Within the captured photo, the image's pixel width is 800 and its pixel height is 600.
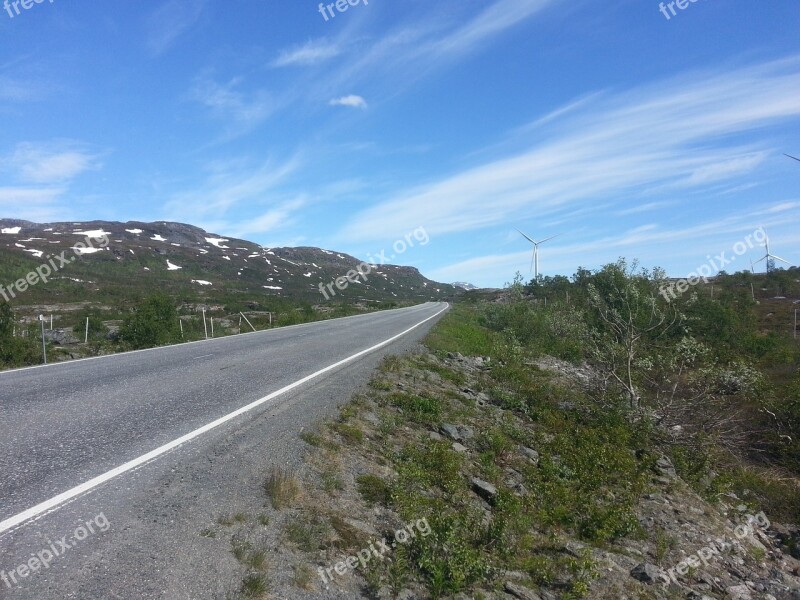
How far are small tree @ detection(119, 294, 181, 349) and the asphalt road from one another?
448 inches

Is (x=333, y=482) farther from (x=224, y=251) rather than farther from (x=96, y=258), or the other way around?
(x=224, y=251)

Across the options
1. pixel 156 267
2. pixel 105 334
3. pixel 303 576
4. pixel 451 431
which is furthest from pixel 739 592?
pixel 156 267

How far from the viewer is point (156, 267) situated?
95625 millimetres

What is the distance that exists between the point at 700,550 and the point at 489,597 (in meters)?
4.33

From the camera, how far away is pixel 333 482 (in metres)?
5.41

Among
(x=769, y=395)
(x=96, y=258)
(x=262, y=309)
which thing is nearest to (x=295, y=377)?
(x=769, y=395)

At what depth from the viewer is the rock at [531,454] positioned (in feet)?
28.1

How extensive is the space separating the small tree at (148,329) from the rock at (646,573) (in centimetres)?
2015

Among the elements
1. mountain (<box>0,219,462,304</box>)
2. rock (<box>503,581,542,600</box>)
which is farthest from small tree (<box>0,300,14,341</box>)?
mountain (<box>0,219,462,304</box>)

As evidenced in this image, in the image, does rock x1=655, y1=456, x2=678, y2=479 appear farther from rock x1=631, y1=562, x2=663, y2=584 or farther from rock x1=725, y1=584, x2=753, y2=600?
rock x1=631, y1=562, x2=663, y2=584

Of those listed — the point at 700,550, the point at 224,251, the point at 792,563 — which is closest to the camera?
the point at 700,550

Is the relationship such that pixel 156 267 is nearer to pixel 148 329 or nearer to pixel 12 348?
pixel 148 329

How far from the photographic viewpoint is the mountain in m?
64.9

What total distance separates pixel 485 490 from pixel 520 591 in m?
2.05
